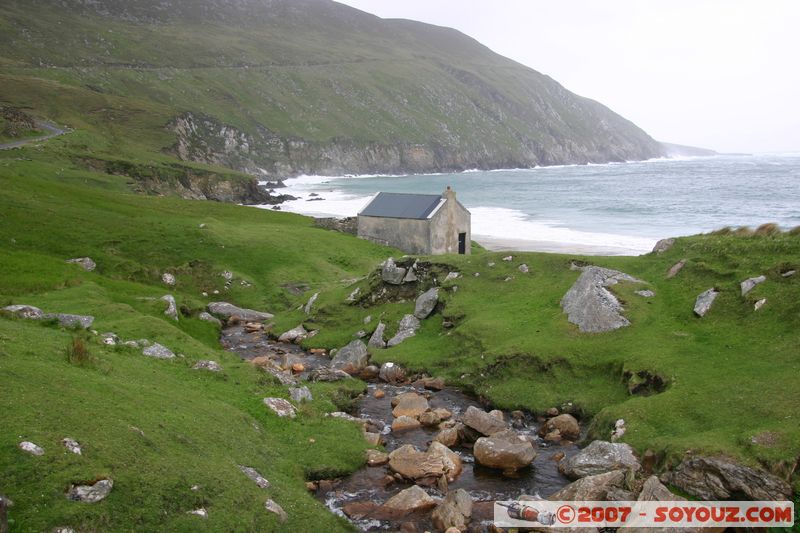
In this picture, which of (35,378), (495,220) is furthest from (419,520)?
(495,220)

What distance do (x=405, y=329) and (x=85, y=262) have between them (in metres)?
30.4

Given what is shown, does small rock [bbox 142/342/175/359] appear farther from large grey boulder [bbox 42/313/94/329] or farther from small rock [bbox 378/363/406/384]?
small rock [bbox 378/363/406/384]

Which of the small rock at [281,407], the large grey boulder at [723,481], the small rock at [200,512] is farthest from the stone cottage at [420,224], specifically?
the small rock at [200,512]

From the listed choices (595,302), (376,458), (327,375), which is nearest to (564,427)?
(376,458)

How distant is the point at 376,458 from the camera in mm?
22797

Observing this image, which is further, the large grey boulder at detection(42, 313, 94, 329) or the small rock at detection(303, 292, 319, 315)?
the small rock at detection(303, 292, 319, 315)

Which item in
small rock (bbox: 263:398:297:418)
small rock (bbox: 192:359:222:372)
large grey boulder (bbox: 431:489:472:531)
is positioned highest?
small rock (bbox: 192:359:222:372)

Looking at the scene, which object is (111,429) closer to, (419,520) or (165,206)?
(419,520)

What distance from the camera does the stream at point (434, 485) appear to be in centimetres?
1922

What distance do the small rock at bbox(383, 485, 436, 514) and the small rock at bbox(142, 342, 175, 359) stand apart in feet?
44.9

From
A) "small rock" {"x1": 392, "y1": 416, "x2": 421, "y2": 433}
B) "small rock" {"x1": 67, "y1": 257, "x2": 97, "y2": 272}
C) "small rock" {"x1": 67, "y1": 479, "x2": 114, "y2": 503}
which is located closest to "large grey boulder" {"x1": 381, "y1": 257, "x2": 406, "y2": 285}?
"small rock" {"x1": 392, "y1": 416, "x2": 421, "y2": 433}

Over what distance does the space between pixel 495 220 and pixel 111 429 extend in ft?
351

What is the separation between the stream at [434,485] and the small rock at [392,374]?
1970mm

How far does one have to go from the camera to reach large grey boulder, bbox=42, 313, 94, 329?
2855 cm
